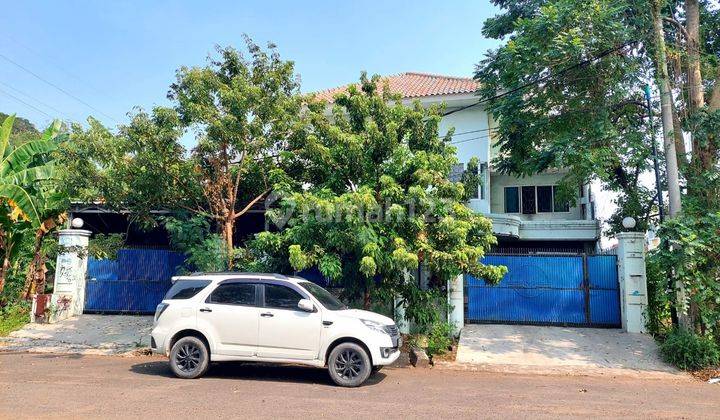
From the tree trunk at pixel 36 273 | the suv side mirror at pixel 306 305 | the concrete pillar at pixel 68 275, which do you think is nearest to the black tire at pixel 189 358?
the suv side mirror at pixel 306 305

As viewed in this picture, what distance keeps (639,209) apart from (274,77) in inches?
417

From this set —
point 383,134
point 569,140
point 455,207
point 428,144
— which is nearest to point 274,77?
point 383,134

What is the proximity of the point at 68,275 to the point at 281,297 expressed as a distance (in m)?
8.54

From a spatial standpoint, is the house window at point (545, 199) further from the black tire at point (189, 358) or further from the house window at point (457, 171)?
the black tire at point (189, 358)

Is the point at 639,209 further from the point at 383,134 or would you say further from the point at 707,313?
the point at 383,134

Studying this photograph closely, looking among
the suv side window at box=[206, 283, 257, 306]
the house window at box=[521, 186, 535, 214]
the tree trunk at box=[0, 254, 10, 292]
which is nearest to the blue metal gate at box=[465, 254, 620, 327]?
the suv side window at box=[206, 283, 257, 306]

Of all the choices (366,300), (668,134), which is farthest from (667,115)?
(366,300)

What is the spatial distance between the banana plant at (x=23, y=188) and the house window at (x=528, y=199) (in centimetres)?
1606

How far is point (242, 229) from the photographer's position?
50.1 feet

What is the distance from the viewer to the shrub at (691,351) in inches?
356

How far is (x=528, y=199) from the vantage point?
19.5 meters

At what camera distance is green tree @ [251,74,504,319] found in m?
8.87

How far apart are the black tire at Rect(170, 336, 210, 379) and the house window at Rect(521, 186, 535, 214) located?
1504 cm

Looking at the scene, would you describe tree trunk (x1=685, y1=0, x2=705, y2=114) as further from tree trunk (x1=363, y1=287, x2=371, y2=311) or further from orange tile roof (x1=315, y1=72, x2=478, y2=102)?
tree trunk (x1=363, y1=287, x2=371, y2=311)
